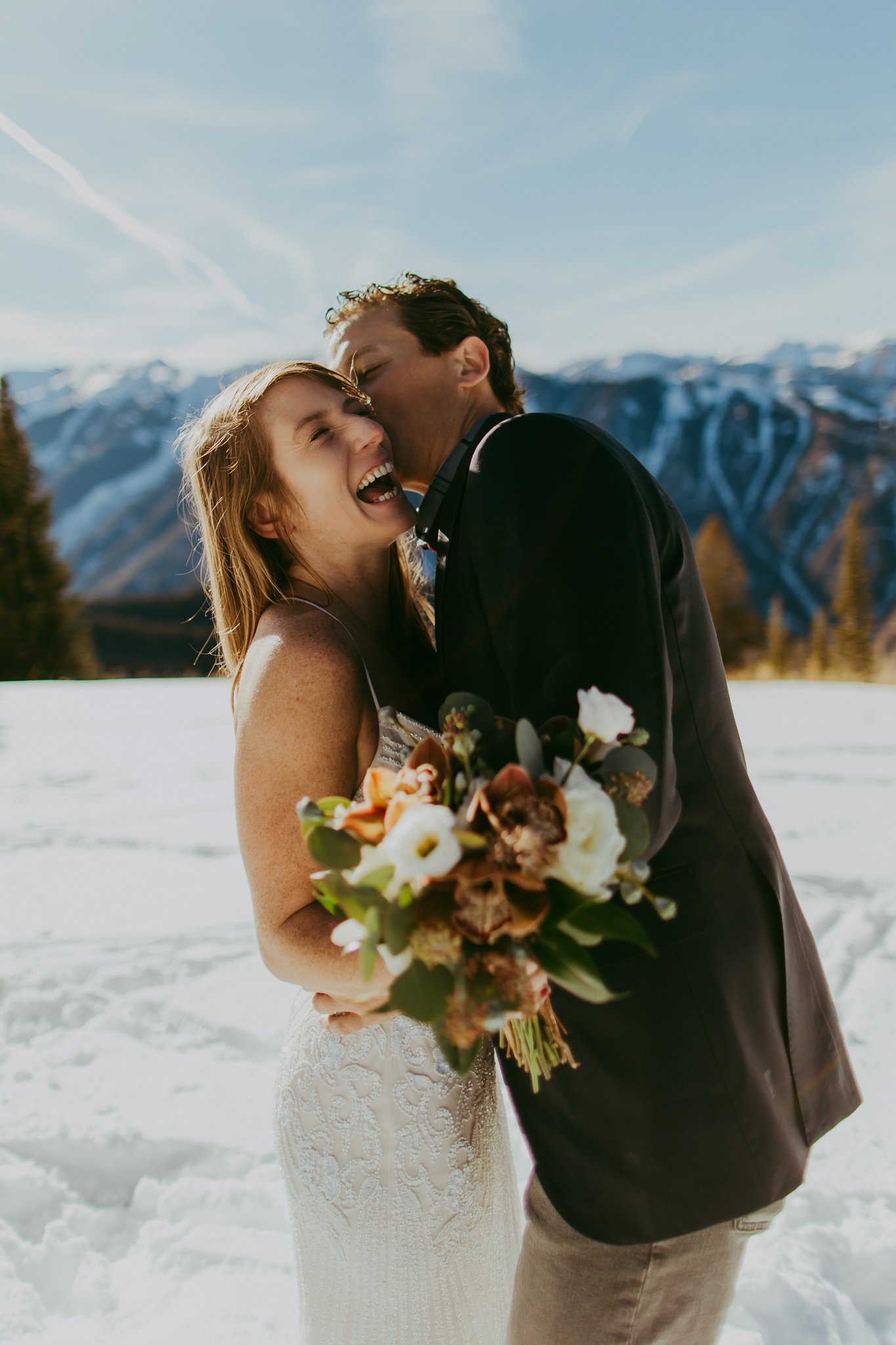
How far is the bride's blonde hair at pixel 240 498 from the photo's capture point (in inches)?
73.6

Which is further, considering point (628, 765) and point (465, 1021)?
point (628, 765)

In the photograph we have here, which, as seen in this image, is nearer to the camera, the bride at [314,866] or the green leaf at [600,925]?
the green leaf at [600,925]

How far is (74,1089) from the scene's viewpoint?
3.63 metres

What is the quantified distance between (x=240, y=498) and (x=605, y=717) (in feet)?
3.91

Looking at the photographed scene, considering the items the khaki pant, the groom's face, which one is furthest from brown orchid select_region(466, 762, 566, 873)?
the groom's face

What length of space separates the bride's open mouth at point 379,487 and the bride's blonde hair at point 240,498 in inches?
6.3

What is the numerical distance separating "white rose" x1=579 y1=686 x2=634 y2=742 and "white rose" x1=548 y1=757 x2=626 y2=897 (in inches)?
3.3

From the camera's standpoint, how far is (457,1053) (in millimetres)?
863

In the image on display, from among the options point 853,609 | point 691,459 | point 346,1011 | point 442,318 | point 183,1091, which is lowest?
point 691,459

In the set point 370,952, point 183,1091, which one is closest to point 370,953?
point 370,952

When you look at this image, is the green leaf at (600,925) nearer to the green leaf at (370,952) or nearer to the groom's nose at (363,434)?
the green leaf at (370,952)

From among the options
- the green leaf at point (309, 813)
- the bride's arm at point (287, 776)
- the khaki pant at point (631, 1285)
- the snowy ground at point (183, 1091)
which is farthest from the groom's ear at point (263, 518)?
the snowy ground at point (183, 1091)

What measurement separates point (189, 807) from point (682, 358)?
178458 millimetres

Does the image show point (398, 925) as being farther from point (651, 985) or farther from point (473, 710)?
point (651, 985)
